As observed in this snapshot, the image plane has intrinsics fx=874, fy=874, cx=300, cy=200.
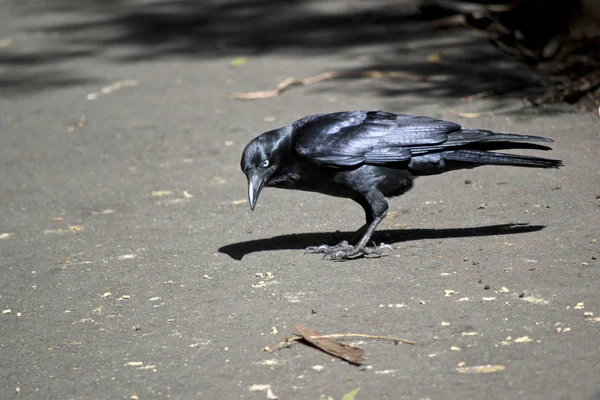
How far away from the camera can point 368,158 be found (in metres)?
5.45

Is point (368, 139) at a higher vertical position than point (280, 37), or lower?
higher

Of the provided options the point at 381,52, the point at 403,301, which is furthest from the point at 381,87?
the point at 403,301

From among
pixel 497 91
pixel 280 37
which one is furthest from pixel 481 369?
pixel 280 37

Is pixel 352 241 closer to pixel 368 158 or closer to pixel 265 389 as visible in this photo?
pixel 368 158

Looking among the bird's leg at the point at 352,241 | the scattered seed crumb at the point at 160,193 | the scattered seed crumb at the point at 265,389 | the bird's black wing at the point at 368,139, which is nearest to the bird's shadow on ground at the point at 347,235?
the bird's leg at the point at 352,241

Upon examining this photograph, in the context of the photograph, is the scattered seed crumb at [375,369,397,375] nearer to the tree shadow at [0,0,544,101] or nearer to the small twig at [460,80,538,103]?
the small twig at [460,80,538,103]

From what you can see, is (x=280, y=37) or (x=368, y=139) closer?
(x=368, y=139)

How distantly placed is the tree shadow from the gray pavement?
7 cm

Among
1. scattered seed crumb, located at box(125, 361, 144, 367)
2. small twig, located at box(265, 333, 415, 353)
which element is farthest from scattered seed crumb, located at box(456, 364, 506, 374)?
scattered seed crumb, located at box(125, 361, 144, 367)

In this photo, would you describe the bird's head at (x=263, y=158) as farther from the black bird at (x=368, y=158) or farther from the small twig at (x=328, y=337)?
the small twig at (x=328, y=337)

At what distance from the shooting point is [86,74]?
11586mm

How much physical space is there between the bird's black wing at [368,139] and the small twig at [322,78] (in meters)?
4.07

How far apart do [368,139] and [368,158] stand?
0.15m

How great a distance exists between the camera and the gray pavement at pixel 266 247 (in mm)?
4117
